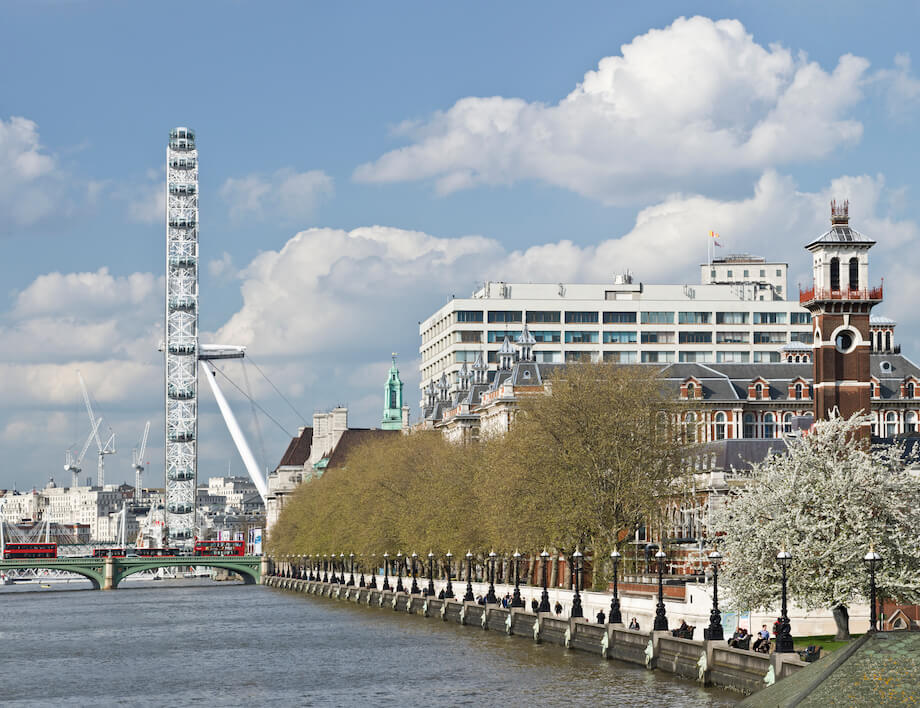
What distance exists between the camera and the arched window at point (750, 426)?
493 ft

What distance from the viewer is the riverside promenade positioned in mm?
60562

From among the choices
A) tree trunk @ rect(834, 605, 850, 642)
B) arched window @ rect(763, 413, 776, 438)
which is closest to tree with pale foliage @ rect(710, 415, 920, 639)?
tree trunk @ rect(834, 605, 850, 642)

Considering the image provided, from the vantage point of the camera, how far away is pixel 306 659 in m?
88.0

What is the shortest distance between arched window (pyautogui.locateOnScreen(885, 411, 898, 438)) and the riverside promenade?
44.9 meters

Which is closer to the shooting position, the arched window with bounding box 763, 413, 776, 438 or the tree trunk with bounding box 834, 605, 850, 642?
the tree trunk with bounding box 834, 605, 850, 642

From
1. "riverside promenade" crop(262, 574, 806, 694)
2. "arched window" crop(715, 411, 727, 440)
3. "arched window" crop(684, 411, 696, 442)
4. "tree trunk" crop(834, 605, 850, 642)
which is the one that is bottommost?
"riverside promenade" crop(262, 574, 806, 694)

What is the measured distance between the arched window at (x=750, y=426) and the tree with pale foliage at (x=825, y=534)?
76.2m

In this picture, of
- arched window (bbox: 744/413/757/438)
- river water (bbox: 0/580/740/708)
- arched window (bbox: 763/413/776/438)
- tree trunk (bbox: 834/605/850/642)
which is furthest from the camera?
arched window (bbox: 763/413/776/438)

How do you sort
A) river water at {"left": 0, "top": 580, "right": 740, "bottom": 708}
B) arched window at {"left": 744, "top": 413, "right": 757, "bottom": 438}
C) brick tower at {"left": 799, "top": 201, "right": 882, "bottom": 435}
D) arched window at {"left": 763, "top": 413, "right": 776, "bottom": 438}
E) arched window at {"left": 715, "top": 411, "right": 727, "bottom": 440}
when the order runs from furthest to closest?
arched window at {"left": 763, "top": 413, "right": 776, "bottom": 438}, arched window at {"left": 744, "top": 413, "right": 757, "bottom": 438}, arched window at {"left": 715, "top": 411, "right": 727, "bottom": 440}, brick tower at {"left": 799, "top": 201, "right": 882, "bottom": 435}, river water at {"left": 0, "top": 580, "right": 740, "bottom": 708}

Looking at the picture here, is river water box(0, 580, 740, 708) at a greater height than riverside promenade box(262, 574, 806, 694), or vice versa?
riverside promenade box(262, 574, 806, 694)

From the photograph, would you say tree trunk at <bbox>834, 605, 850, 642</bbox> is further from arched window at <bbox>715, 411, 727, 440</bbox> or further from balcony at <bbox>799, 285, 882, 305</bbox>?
arched window at <bbox>715, 411, 727, 440</bbox>

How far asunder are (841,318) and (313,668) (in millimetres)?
44189

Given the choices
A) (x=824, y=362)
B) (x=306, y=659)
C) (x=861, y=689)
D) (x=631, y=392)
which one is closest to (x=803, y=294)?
(x=824, y=362)

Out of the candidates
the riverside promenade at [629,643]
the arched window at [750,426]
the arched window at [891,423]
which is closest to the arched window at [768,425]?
the arched window at [750,426]
